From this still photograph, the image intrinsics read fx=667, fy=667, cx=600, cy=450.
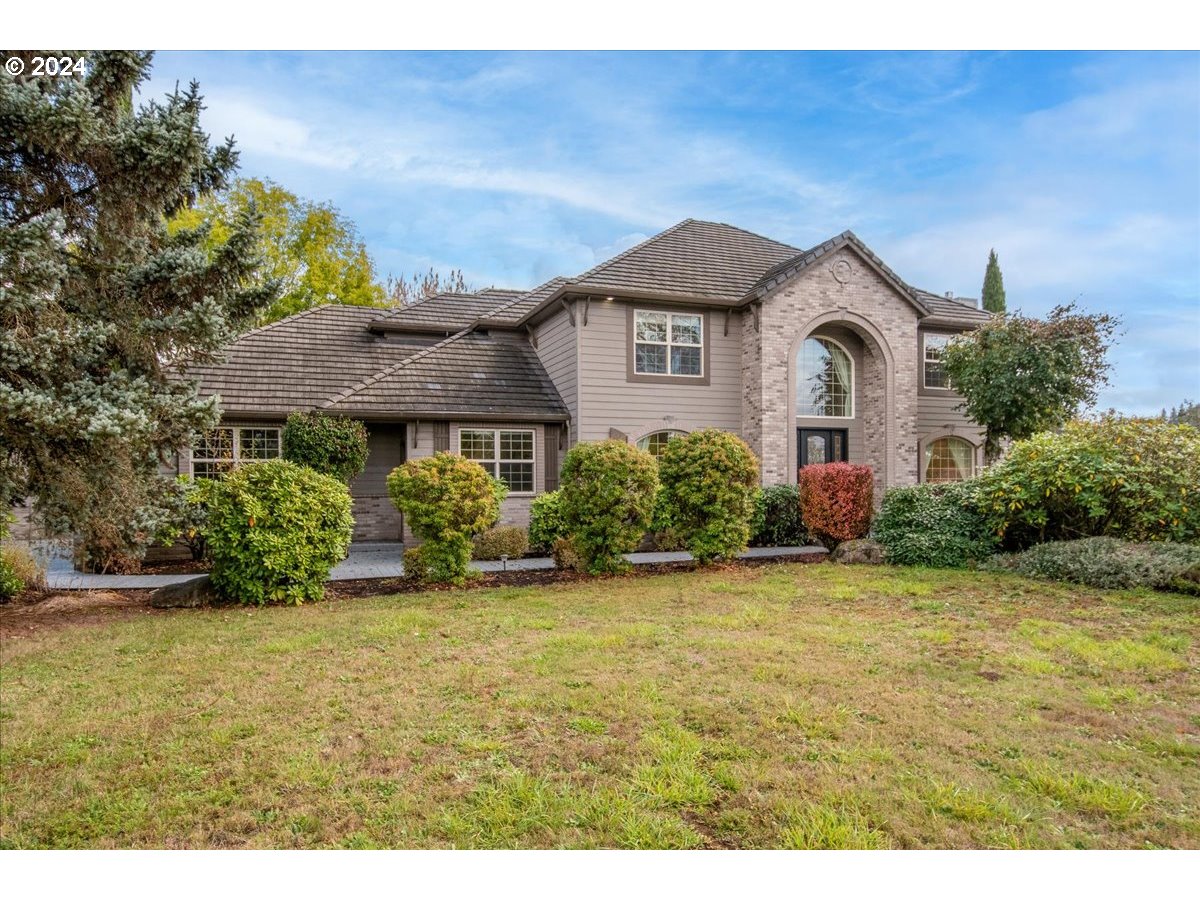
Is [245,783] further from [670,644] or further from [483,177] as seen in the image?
[483,177]

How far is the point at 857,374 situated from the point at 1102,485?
7630 mm

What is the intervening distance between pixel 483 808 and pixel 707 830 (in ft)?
3.60

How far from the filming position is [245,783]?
3561 mm

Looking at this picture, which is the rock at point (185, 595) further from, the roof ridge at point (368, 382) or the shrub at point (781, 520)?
the shrub at point (781, 520)

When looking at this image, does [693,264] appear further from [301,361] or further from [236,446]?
[236,446]

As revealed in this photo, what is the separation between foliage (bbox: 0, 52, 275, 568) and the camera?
6629 millimetres

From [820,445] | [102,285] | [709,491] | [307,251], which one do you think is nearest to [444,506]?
[709,491]

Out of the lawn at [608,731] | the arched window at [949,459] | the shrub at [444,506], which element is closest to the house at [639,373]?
the arched window at [949,459]

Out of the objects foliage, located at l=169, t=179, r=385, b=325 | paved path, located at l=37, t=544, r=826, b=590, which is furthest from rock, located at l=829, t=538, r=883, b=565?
foliage, located at l=169, t=179, r=385, b=325

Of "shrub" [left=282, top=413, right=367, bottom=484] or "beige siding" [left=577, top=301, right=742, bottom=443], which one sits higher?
"beige siding" [left=577, top=301, right=742, bottom=443]

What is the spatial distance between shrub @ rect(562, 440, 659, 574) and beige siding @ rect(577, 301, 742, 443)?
169 inches

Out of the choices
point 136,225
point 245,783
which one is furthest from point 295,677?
point 136,225

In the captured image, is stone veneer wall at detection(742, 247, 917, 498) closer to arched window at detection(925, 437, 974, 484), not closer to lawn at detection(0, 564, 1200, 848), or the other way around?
arched window at detection(925, 437, 974, 484)

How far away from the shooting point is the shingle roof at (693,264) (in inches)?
598
